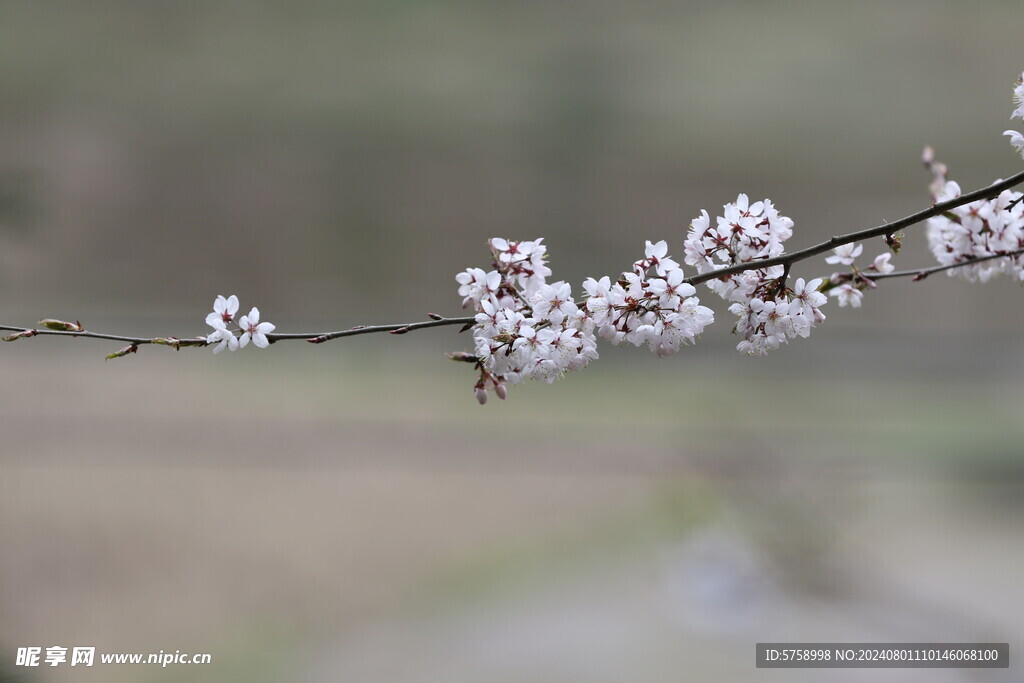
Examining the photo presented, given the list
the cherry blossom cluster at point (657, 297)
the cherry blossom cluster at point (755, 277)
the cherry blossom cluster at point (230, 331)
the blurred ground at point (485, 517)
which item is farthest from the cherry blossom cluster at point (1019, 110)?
the blurred ground at point (485, 517)

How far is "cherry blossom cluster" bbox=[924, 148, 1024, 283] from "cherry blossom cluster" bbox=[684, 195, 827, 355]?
0.10 m

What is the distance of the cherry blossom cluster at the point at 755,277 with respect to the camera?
1.64ft

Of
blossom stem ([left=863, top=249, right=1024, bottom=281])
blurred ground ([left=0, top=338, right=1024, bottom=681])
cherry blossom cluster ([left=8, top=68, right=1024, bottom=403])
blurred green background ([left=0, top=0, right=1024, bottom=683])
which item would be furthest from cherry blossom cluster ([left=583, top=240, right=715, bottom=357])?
blurred green background ([left=0, top=0, right=1024, bottom=683])

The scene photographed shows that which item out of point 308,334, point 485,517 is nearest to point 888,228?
point 308,334

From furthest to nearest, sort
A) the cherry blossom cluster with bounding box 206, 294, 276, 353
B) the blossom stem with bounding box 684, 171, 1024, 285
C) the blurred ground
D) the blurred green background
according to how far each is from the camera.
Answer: the blurred green background, the blurred ground, the cherry blossom cluster with bounding box 206, 294, 276, 353, the blossom stem with bounding box 684, 171, 1024, 285

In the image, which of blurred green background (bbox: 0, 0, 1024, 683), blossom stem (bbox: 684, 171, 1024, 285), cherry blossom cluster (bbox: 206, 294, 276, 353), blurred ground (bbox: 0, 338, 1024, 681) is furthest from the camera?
blurred green background (bbox: 0, 0, 1024, 683)

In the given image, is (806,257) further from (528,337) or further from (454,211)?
(454,211)

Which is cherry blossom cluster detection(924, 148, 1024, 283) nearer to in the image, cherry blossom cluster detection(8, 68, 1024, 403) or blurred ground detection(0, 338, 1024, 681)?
cherry blossom cluster detection(8, 68, 1024, 403)

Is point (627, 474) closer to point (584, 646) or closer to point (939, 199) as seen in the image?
point (584, 646)

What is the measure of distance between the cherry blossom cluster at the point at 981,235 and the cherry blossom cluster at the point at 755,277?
0.32 feet

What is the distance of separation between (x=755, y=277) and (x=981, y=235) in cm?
15

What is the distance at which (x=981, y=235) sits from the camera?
1.74ft

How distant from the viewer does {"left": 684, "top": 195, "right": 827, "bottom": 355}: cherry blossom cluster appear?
50cm

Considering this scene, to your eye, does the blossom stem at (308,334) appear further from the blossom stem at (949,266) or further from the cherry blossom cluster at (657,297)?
the blossom stem at (949,266)
